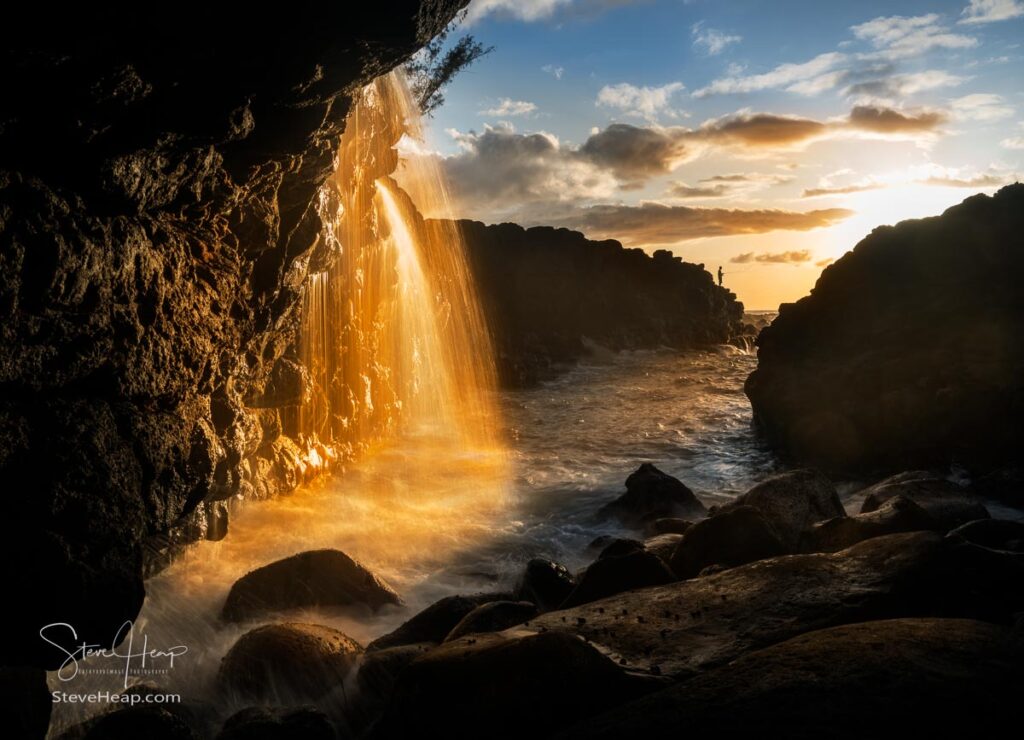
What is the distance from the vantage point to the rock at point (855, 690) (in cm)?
273

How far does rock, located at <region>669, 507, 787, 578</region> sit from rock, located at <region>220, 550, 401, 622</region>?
324cm

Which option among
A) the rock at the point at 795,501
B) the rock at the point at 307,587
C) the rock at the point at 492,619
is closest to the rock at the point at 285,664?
the rock at the point at 492,619

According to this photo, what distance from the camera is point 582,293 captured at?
48.0m

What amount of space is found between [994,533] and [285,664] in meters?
6.52

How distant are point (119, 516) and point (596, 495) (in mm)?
9864

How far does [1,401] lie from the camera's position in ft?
12.7

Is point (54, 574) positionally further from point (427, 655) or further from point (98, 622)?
point (427, 655)

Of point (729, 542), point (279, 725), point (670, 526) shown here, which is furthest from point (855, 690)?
point (670, 526)

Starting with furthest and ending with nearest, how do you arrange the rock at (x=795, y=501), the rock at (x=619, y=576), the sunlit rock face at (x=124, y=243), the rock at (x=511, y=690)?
the rock at (x=795, y=501)
the rock at (x=619, y=576)
the sunlit rock face at (x=124, y=243)
the rock at (x=511, y=690)

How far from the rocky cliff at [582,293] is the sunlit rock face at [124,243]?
35557 mm

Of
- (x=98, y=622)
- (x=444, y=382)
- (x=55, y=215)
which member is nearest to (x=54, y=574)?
(x=98, y=622)

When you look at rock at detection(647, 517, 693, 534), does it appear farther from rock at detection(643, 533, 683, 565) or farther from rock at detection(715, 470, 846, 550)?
rock at detection(643, 533, 683, 565)
